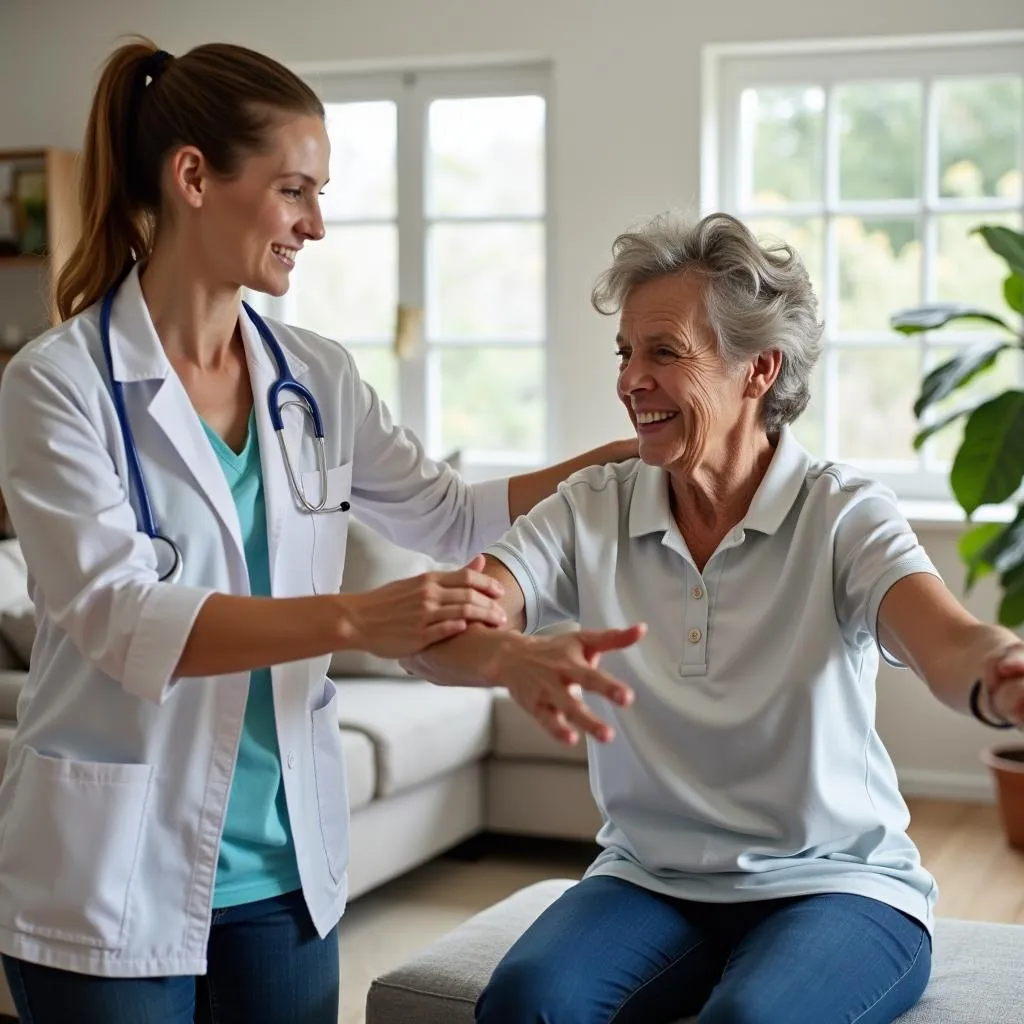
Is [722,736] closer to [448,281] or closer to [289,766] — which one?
[289,766]

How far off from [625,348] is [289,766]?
0.75 meters

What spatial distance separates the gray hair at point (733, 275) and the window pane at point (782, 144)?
309 cm

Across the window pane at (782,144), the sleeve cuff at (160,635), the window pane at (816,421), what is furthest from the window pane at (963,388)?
the sleeve cuff at (160,635)

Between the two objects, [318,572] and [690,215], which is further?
[690,215]

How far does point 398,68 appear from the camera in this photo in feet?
17.4

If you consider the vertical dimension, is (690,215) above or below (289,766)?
above

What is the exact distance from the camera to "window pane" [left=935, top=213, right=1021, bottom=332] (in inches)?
188

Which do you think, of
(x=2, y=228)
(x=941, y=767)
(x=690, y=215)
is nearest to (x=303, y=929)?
(x=690, y=215)

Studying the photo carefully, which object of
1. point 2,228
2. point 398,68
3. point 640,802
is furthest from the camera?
point 2,228

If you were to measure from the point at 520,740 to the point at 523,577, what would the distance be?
2171 mm

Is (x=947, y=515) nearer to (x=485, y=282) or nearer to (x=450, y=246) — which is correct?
(x=485, y=282)

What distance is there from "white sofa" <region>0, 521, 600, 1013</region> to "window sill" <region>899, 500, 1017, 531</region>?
139 centimetres

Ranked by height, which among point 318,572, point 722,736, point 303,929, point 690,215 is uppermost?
point 690,215

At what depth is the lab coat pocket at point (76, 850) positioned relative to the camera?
5.01ft
